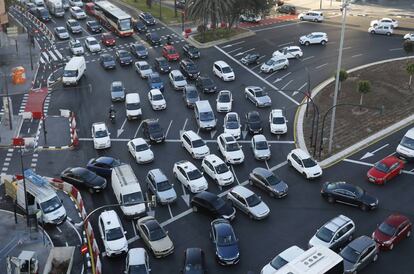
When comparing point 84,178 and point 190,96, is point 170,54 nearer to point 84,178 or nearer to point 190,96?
point 190,96

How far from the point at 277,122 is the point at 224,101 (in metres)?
7.53

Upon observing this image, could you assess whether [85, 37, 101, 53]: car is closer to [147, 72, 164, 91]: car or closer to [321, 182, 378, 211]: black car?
[147, 72, 164, 91]: car

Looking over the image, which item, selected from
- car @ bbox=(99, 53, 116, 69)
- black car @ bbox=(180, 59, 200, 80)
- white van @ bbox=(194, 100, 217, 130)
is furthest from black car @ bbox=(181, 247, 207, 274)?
car @ bbox=(99, 53, 116, 69)

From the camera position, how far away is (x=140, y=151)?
5344 cm

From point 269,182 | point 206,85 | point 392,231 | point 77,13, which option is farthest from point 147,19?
point 392,231

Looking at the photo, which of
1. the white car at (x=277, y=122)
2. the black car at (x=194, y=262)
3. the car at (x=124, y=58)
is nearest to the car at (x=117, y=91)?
the car at (x=124, y=58)

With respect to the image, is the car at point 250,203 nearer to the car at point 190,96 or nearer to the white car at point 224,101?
the white car at point 224,101

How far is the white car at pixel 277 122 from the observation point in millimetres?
57812

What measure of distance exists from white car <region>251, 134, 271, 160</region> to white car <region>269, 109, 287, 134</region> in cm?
370

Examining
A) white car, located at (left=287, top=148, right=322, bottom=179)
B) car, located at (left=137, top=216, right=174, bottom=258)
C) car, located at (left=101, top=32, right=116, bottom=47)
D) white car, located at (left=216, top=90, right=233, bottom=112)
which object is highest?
car, located at (left=101, top=32, right=116, bottom=47)

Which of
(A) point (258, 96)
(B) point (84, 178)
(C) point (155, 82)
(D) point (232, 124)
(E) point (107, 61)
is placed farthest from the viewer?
(E) point (107, 61)

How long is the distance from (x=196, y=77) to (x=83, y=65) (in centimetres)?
1401

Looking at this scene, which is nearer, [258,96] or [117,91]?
[258,96]

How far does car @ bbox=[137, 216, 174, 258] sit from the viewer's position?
40438mm
